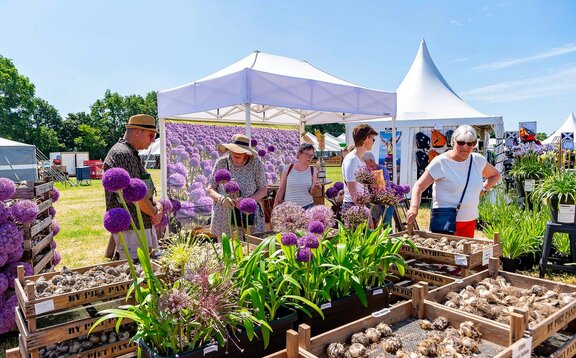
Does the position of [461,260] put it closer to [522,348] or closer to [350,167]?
[522,348]

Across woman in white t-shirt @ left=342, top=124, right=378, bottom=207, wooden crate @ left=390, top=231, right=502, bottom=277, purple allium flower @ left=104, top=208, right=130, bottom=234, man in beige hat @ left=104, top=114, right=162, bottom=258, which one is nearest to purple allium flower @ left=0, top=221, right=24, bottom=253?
man in beige hat @ left=104, top=114, right=162, bottom=258

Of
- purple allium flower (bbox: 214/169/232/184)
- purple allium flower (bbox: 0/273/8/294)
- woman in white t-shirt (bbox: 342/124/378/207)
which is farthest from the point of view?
woman in white t-shirt (bbox: 342/124/378/207)

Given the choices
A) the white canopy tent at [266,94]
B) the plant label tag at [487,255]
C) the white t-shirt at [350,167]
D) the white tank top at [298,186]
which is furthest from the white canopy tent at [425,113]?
the plant label tag at [487,255]

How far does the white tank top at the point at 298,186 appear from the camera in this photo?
3756 millimetres

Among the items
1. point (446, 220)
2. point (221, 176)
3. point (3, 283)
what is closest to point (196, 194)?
point (3, 283)

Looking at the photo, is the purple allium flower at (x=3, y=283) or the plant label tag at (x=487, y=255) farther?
the purple allium flower at (x=3, y=283)

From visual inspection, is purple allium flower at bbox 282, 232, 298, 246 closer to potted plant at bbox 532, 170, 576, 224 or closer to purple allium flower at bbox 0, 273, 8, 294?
purple allium flower at bbox 0, 273, 8, 294

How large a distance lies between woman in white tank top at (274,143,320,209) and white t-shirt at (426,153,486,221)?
129cm

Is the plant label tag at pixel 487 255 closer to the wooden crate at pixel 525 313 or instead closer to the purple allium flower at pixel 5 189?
the wooden crate at pixel 525 313

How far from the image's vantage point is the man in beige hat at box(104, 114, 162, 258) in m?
2.37

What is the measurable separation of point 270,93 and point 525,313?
Answer: 3.64 meters

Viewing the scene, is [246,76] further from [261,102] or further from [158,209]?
[158,209]

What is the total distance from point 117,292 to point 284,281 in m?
0.86

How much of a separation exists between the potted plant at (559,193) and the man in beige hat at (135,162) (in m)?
3.52
